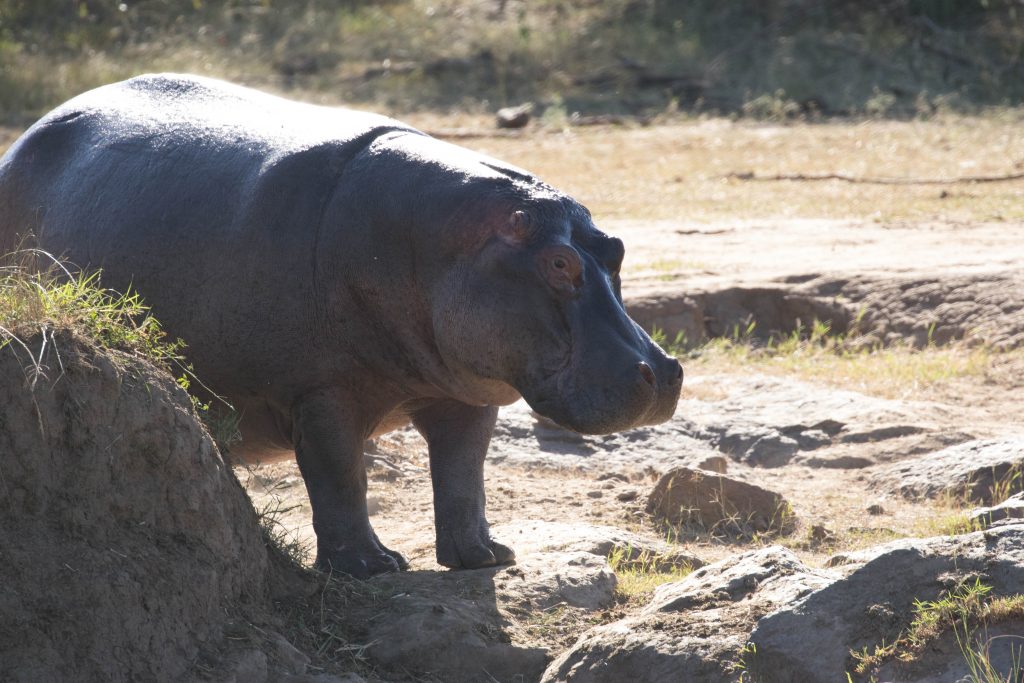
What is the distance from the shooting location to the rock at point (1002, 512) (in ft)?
14.6

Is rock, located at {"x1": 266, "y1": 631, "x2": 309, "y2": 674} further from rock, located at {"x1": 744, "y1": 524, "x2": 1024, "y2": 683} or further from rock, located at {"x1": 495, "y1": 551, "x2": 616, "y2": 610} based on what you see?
rock, located at {"x1": 744, "y1": 524, "x2": 1024, "y2": 683}

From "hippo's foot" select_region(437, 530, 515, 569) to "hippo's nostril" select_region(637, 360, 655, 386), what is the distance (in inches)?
44.4

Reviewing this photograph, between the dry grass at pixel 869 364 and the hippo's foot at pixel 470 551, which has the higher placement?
the hippo's foot at pixel 470 551

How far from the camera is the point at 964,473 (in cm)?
595

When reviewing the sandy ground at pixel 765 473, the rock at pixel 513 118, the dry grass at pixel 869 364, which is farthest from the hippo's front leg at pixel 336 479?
the rock at pixel 513 118

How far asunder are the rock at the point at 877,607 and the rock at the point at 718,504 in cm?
195

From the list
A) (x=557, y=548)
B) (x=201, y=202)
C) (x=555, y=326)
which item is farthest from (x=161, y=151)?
(x=557, y=548)

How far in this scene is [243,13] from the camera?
62.1 feet

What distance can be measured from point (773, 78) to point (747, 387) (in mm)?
10035

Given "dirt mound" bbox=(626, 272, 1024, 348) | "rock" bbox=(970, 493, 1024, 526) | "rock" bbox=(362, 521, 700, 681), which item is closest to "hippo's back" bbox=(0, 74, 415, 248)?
"rock" bbox=(362, 521, 700, 681)

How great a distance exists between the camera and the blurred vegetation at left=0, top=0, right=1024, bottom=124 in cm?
1630

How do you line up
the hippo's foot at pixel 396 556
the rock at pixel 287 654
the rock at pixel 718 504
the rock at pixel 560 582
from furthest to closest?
the rock at pixel 718 504, the hippo's foot at pixel 396 556, the rock at pixel 560 582, the rock at pixel 287 654

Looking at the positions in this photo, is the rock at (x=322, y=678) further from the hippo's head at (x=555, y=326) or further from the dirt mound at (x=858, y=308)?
the dirt mound at (x=858, y=308)

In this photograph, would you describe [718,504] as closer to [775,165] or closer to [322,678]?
[322,678]
